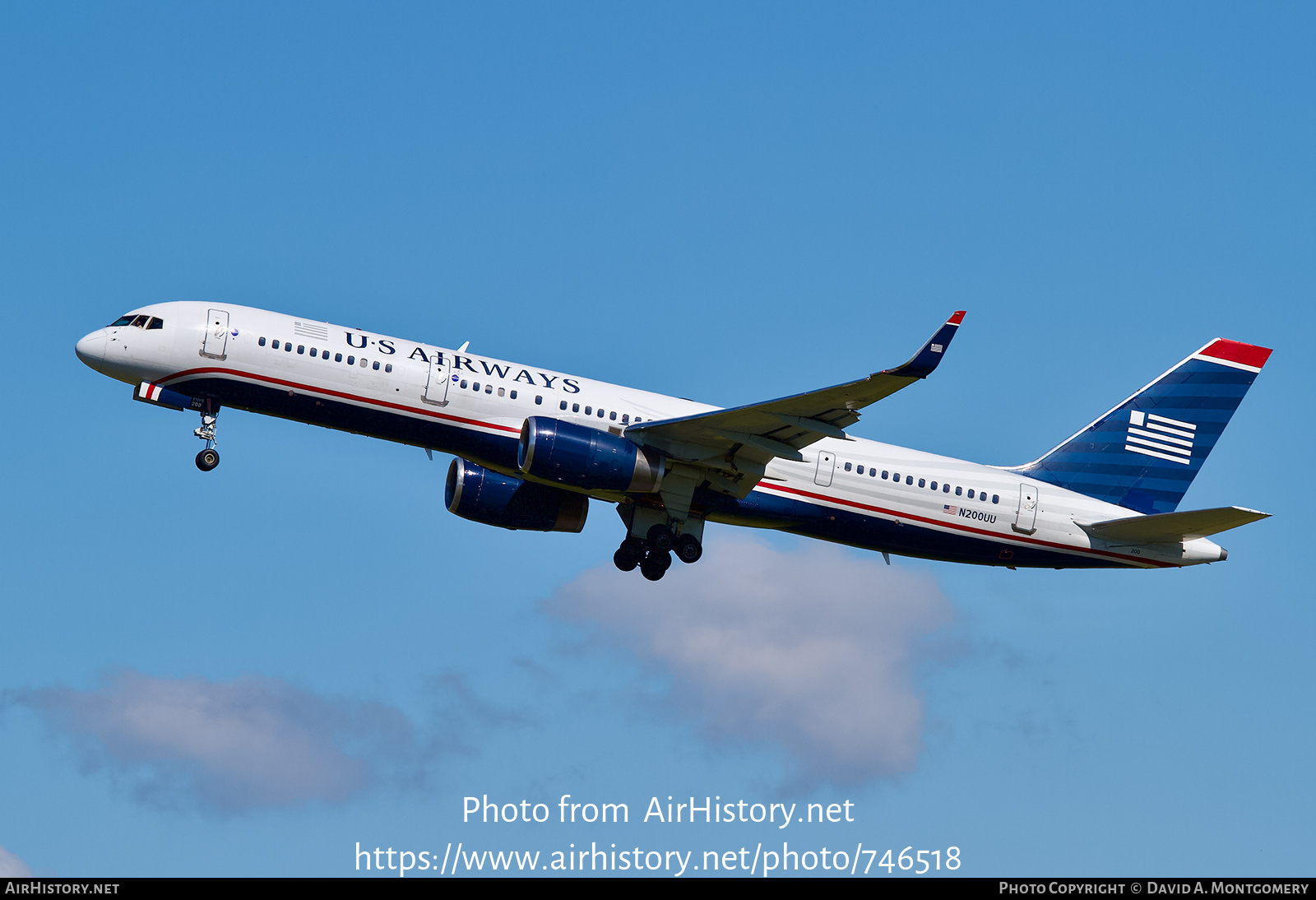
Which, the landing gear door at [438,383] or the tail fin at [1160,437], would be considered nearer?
the landing gear door at [438,383]

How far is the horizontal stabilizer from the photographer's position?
3847cm

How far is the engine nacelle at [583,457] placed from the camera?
36406mm

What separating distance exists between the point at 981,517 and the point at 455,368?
15.9 m

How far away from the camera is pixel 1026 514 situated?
4191 cm

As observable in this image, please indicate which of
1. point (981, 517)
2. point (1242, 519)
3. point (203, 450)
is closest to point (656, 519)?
point (981, 517)

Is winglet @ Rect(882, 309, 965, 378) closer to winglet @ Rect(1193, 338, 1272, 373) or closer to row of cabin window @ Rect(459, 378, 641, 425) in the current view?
row of cabin window @ Rect(459, 378, 641, 425)

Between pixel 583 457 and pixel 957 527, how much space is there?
11.7 metres

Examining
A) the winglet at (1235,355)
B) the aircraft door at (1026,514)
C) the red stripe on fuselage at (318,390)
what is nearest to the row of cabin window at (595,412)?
the red stripe on fuselage at (318,390)

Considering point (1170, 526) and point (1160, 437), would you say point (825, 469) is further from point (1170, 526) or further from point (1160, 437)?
point (1160, 437)

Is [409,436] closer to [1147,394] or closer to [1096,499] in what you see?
[1096,499]

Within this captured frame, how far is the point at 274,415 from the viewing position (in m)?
37.7

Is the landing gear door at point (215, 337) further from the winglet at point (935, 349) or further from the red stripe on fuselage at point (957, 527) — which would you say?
the winglet at point (935, 349)

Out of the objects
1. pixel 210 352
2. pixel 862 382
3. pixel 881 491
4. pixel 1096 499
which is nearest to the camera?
pixel 862 382

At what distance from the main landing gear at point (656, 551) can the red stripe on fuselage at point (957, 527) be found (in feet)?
8.56
